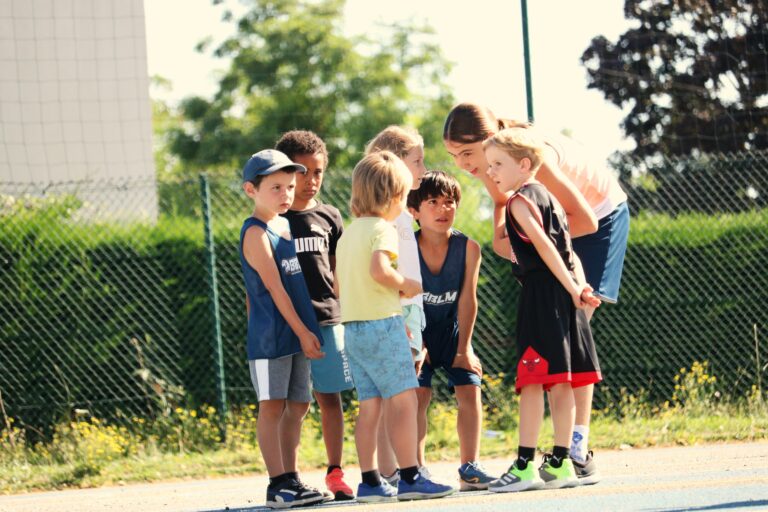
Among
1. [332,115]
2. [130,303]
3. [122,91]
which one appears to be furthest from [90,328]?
[332,115]

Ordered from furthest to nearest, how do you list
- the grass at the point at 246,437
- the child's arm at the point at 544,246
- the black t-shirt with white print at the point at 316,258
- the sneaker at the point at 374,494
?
the grass at the point at 246,437, the black t-shirt with white print at the point at 316,258, the sneaker at the point at 374,494, the child's arm at the point at 544,246

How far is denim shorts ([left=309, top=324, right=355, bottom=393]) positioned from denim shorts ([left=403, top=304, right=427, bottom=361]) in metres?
0.39

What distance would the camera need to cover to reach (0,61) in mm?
16141

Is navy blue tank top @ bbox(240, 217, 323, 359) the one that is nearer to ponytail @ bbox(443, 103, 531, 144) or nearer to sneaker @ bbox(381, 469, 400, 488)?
sneaker @ bbox(381, 469, 400, 488)

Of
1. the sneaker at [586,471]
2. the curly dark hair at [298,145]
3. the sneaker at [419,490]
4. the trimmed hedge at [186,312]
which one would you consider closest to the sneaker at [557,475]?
the sneaker at [586,471]

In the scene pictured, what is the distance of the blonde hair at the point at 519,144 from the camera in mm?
4992

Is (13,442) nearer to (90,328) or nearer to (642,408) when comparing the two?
(90,328)

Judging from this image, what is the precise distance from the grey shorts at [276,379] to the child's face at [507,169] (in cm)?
129

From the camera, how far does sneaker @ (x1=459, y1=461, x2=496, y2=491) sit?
17.5ft

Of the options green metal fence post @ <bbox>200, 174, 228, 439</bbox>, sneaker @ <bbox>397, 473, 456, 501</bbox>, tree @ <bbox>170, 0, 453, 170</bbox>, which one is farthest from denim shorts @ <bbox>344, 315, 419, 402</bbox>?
tree @ <bbox>170, 0, 453, 170</bbox>

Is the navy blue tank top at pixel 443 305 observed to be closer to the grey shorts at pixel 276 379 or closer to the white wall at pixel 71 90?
the grey shorts at pixel 276 379

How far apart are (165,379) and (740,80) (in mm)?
6780

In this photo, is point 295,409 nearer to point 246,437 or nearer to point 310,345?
point 310,345

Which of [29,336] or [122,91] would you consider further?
[122,91]
